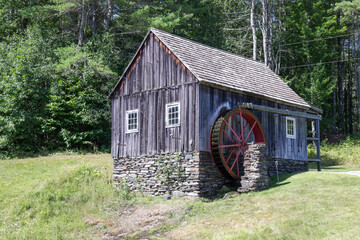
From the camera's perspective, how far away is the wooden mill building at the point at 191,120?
15625 millimetres

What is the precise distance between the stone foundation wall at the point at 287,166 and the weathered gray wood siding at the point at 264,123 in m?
0.20

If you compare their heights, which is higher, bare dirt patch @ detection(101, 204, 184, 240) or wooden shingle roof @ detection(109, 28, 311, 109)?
wooden shingle roof @ detection(109, 28, 311, 109)

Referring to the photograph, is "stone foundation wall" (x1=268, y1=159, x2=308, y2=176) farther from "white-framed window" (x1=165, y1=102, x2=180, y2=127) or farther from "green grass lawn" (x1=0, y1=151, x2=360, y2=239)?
"white-framed window" (x1=165, y1=102, x2=180, y2=127)

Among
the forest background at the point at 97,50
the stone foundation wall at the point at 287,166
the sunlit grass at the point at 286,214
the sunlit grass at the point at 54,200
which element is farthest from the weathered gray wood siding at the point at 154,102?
the forest background at the point at 97,50

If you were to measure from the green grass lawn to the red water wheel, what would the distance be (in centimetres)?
166

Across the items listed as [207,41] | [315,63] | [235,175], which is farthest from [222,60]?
[315,63]

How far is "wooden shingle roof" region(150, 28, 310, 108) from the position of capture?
16.7 m

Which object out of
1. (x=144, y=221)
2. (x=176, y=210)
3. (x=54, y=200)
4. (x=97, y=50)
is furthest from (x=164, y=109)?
(x=97, y=50)

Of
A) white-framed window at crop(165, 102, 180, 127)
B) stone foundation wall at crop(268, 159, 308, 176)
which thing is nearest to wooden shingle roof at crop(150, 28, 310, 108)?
white-framed window at crop(165, 102, 180, 127)

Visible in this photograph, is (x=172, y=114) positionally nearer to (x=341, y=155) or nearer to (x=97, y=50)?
(x=341, y=155)

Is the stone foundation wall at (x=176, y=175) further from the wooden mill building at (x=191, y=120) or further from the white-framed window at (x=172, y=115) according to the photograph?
the white-framed window at (x=172, y=115)

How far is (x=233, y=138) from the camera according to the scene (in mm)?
17141

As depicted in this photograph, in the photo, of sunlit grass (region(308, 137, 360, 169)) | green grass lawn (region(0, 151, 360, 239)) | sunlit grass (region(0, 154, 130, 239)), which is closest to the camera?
green grass lawn (region(0, 151, 360, 239))

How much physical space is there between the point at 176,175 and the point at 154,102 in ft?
11.4
